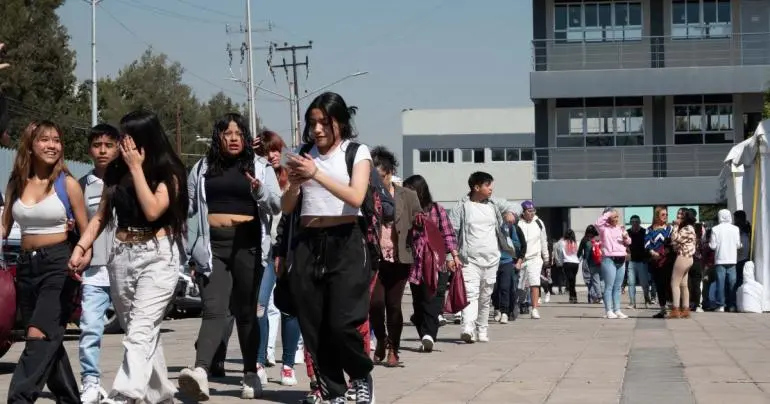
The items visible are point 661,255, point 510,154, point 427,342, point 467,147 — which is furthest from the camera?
point 510,154

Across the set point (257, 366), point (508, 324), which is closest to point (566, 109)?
point (508, 324)

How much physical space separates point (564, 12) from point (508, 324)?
82.1 ft

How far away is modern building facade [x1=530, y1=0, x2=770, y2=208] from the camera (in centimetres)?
4344

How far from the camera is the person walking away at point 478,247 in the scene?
1560cm

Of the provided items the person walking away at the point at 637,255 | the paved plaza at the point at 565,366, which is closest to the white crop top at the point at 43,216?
the paved plaza at the point at 565,366

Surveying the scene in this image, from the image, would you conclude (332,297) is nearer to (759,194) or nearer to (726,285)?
(759,194)

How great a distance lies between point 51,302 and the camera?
800 centimetres

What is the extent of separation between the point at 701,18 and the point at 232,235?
3693 cm

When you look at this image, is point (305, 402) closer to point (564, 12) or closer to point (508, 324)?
point (508, 324)

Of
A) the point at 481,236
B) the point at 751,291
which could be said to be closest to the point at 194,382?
the point at 481,236

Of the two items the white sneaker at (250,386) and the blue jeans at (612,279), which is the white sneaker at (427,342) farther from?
the blue jeans at (612,279)

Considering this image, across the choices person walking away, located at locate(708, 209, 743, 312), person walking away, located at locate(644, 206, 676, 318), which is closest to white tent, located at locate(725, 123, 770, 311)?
person walking away, located at locate(708, 209, 743, 312)

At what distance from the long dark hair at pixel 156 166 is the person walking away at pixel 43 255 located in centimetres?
37

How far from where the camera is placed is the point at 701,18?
4397 cm
